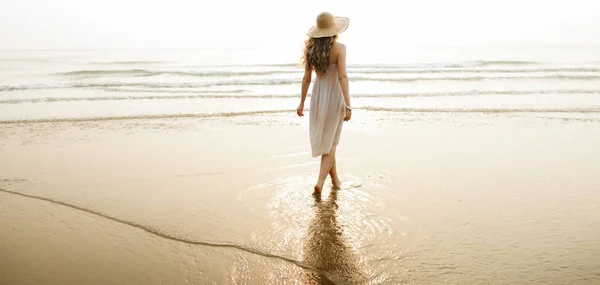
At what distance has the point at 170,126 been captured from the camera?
28.2 ft

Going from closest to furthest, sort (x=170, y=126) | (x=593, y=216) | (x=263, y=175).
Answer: (x=593, y=216) < (x=263, y=175) < (x=170, y=126)

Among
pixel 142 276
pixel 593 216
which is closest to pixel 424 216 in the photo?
pixel 593 216

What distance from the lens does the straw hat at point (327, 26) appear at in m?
4.45

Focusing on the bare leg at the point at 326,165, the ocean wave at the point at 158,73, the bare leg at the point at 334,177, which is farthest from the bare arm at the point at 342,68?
the ocean wave at the point at 158,73

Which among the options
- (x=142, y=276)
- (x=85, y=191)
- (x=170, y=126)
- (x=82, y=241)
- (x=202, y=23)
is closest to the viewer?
(x=142, y=276)

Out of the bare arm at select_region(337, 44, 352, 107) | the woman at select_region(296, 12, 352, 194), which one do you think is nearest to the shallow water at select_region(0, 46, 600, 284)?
the woman at select_region(296, 12, 352, 194)

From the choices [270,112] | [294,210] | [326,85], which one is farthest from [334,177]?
[270,112]

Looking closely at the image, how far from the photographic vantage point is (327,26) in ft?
14.8

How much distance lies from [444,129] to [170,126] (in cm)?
502

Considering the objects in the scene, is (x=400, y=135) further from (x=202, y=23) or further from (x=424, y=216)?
(x=202, y=23)

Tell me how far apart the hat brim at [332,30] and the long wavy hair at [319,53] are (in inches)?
2.6

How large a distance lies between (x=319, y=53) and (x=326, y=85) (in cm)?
35

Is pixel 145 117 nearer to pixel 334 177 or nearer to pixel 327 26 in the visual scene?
pixel 334 177

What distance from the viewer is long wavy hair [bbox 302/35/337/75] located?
4.52 m
